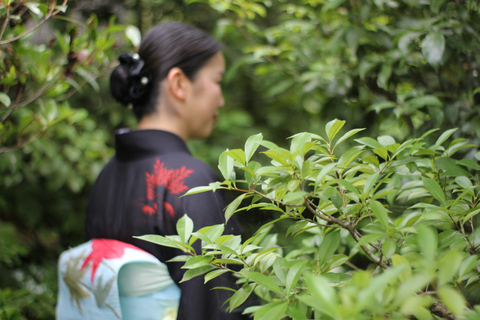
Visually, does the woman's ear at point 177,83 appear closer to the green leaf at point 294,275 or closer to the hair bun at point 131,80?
the hair bun at point 131,80

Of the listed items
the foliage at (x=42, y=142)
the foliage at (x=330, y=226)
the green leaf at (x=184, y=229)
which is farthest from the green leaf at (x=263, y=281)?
the foliage at (x=42, y=142)

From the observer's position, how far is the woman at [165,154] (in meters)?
0.79

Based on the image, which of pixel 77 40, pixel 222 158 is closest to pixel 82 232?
pixel 77 40

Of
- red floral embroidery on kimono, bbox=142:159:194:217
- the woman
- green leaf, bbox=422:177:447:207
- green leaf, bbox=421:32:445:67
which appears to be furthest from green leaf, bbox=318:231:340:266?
green leaf, bbox=421:32:445:67

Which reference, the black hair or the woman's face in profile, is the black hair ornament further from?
the woman's face in profile

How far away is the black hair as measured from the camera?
1.02m

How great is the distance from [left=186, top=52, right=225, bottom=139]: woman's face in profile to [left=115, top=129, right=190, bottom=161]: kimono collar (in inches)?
3.9

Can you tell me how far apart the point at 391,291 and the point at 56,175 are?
4.74 feet

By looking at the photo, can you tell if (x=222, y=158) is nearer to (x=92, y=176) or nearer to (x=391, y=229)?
(x=391, y=229)

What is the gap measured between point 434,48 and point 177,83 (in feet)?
1.98

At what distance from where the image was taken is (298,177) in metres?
0.44

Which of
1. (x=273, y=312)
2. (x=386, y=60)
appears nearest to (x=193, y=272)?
(x=273, y=312)

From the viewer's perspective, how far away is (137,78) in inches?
40.2

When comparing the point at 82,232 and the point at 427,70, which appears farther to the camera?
the point at 82,232
